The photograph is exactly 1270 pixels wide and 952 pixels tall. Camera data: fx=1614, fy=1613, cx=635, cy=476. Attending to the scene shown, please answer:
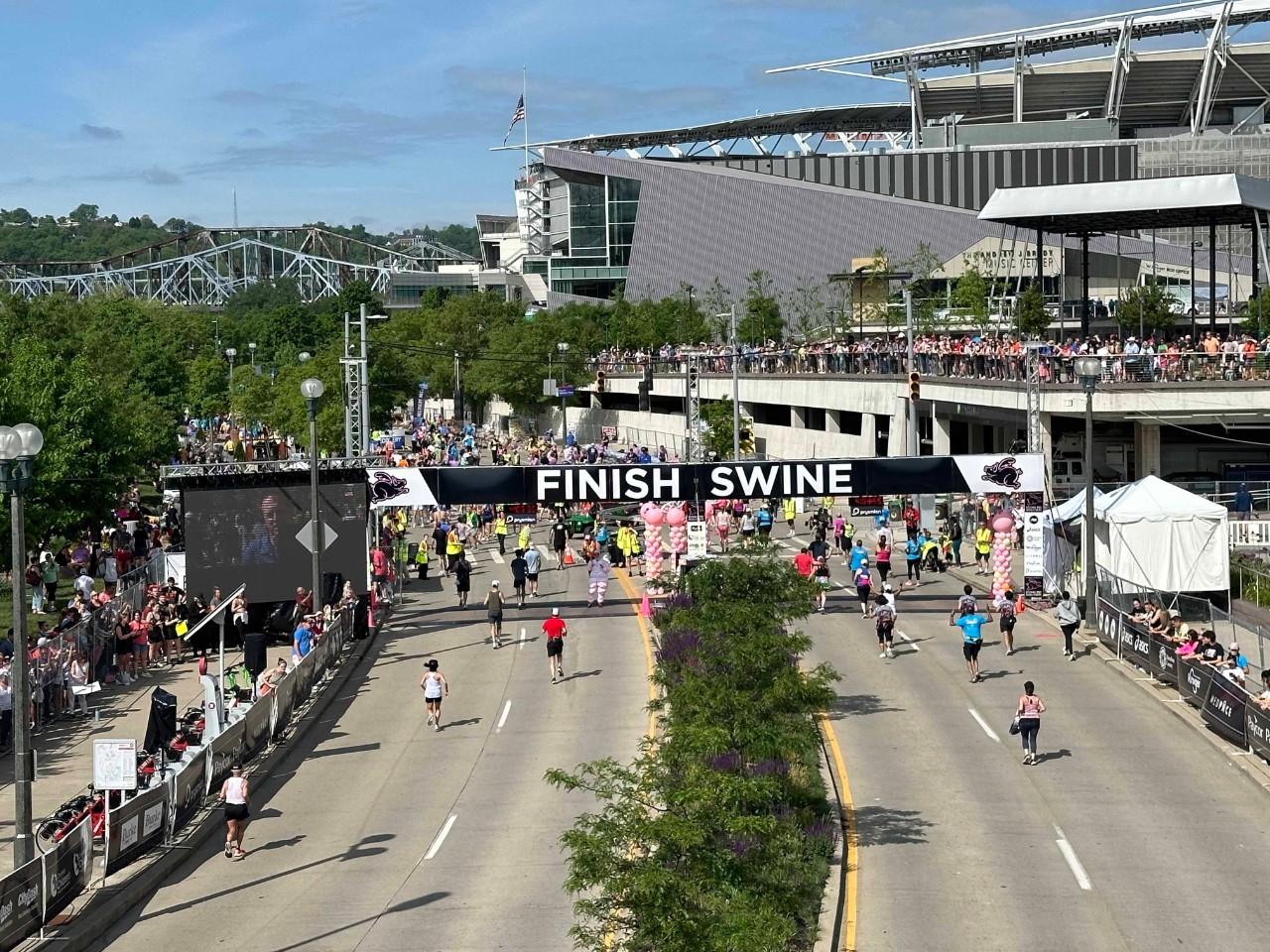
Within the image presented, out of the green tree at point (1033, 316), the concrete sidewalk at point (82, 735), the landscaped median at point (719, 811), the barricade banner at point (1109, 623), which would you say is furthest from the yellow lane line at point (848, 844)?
the green tree at point (1033, 316)

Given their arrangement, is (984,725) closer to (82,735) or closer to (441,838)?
(441,838)

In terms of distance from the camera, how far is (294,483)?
37.1m

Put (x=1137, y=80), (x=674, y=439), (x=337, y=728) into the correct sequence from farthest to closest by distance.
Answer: (x=1137, y=80)
(x=674, y=439)
(x=337, y=728)

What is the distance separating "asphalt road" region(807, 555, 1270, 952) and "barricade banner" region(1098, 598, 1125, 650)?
1338 mm

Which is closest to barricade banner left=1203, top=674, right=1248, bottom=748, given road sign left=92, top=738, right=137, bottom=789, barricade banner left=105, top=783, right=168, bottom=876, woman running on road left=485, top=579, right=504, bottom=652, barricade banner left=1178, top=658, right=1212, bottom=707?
barricade banner left=1178, top=658, right=1212, bottom=707

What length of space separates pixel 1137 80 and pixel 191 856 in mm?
112110

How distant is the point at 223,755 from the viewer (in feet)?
79.9

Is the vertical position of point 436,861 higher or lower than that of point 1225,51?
lower

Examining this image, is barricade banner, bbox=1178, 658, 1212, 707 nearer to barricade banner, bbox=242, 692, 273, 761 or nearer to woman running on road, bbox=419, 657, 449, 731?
woman running on road, bbox=419, 657, 449, 731

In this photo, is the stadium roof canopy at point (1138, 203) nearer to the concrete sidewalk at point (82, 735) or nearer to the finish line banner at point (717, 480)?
the finish line banner at point (717, 480)

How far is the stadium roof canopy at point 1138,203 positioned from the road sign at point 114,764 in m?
45.4

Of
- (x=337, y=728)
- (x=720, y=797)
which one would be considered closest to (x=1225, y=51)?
(x=337, y=728)

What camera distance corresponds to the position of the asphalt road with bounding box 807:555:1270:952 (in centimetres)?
1761

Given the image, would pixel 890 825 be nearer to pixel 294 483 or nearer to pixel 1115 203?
pixel 294 483
